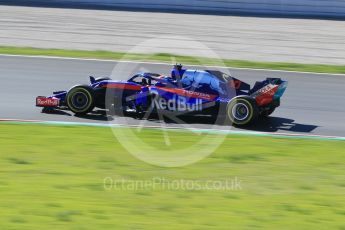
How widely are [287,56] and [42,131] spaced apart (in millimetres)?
11086

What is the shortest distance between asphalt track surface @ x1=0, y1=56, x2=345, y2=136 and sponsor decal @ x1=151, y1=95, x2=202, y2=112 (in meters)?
0.26

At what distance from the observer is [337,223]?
23.6 feet

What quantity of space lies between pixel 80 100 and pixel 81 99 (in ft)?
0.12

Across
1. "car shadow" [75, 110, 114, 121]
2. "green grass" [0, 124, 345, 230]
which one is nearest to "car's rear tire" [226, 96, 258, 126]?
"green grass" [0, 124, 345, 230]

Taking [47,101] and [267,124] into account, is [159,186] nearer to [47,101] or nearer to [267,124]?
[267,124]

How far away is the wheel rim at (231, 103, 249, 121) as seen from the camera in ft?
40.5

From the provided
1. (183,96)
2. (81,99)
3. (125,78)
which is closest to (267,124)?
(183,96)

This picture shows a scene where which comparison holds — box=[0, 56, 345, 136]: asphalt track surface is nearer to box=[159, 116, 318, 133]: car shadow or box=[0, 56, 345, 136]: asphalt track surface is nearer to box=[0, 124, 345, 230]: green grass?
box=[159, 116, 318, 133]: car shadow

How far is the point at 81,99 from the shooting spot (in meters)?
12.8

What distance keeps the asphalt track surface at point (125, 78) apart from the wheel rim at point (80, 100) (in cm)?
21

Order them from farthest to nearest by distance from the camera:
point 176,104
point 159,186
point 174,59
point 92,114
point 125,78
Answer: point 174,59
point 125,78
point 92,114
point 176,104
point 159,186

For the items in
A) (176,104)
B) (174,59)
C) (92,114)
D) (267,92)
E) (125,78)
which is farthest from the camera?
(174,59)

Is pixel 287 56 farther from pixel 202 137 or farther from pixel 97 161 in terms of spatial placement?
pixel 97 161

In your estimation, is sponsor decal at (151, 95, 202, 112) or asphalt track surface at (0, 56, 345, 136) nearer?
sponsor decal at (151, 95, 202, 112)
